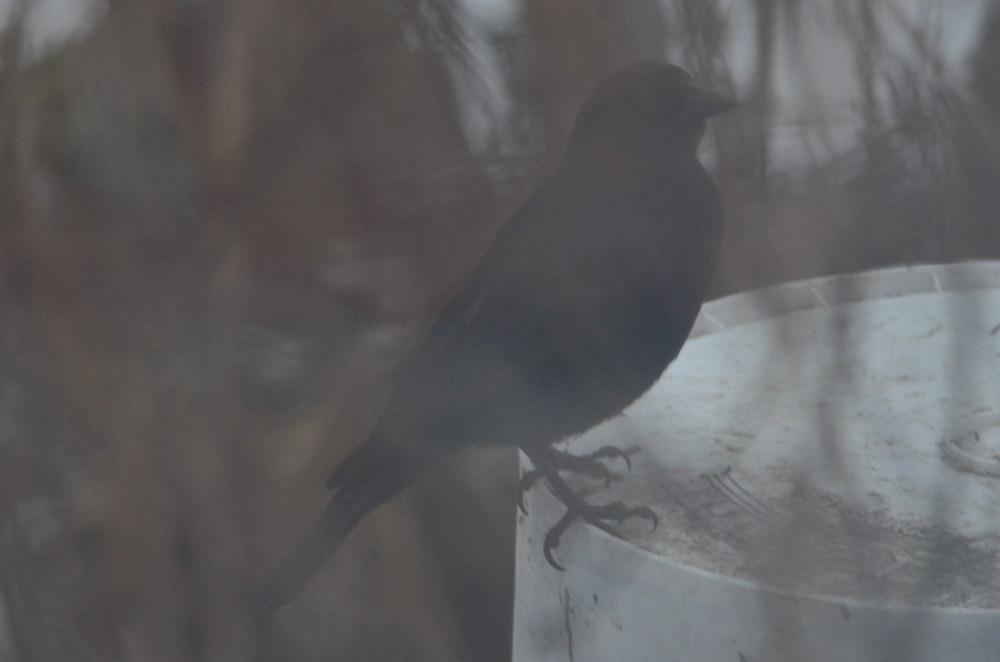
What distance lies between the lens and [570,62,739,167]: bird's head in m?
0.57

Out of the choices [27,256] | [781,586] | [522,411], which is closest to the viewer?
[781,586]

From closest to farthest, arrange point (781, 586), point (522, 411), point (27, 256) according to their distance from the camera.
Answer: point (781, 586)
point (27, 256)
point (522, 411)

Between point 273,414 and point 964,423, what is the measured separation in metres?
0.53

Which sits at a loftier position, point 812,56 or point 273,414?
point 812,56

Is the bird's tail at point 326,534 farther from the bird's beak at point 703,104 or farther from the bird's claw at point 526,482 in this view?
the bird's beak at point 703,104

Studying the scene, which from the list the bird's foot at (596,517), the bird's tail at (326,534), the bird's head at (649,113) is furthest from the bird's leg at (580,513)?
the bird's head at (649,113)

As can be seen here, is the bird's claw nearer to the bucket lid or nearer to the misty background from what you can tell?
the bucket lid

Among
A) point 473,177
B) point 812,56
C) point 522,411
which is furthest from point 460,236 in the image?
point 812,56

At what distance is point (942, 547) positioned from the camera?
485 millimetres

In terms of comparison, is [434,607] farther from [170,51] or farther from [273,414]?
[170,51]

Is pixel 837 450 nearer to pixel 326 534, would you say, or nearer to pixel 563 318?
pixel 563 318

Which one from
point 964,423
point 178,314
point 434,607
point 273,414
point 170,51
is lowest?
point 434,607

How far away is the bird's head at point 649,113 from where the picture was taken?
1.86 feet

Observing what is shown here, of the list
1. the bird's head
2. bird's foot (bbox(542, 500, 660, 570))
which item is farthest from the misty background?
bird's foot (bbox(542, 500, 660, 570))
